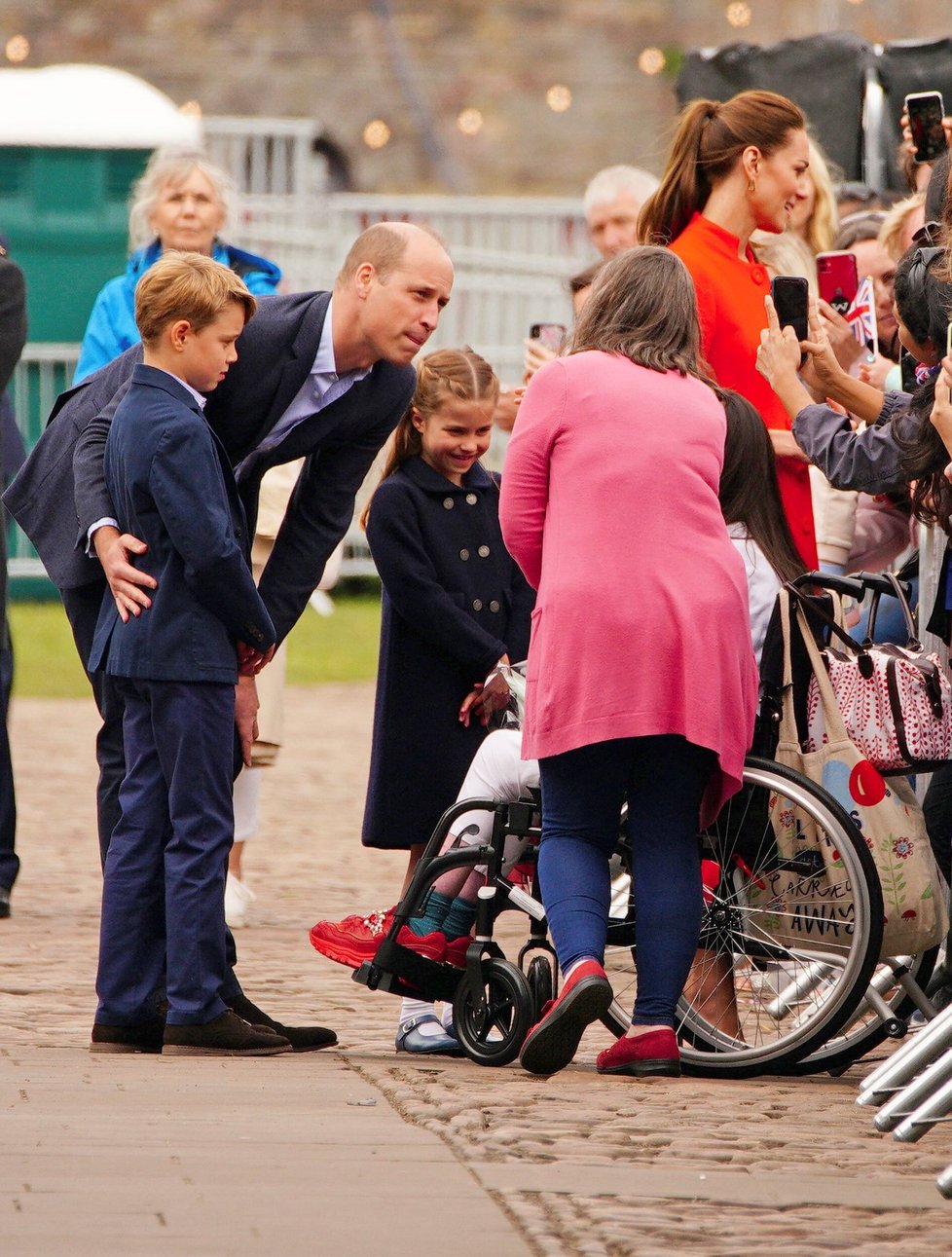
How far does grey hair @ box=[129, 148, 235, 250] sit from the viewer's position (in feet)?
23.4

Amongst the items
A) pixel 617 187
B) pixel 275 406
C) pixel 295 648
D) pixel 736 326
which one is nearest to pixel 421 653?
pixel 275 406

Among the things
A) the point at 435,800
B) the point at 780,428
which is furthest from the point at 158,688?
the point at 780,428

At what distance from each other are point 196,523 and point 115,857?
744mm

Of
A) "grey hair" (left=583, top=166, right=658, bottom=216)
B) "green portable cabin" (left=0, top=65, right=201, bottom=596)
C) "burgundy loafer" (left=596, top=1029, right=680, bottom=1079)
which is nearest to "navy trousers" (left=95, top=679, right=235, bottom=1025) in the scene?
"burgundy loafer" (left=596, top=1029, right=680, bottom=1079)

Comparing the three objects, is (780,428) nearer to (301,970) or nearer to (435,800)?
(435,800)

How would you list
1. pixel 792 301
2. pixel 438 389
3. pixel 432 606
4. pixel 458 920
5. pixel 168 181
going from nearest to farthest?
1. pixel 458 920
2. pixel 792 301
3. pixel 432 606
4. pixel 438 389
5. pixel 168 181

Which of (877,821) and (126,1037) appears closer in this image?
(877,821)

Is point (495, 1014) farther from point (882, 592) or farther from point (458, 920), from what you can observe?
point (882, 592)

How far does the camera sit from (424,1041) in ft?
17.3

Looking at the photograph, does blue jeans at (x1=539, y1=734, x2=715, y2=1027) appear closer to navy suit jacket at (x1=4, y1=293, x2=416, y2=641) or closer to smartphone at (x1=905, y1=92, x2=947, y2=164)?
navy suit jacket at (x1=4, y1=293, x2=416, y2=641)

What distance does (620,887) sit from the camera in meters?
6.56

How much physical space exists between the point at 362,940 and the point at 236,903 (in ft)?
6.30

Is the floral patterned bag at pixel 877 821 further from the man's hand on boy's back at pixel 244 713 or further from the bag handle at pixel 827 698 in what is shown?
the man's hand on boy's back at pixel 244 713

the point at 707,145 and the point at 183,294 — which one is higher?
the point at 707,145
